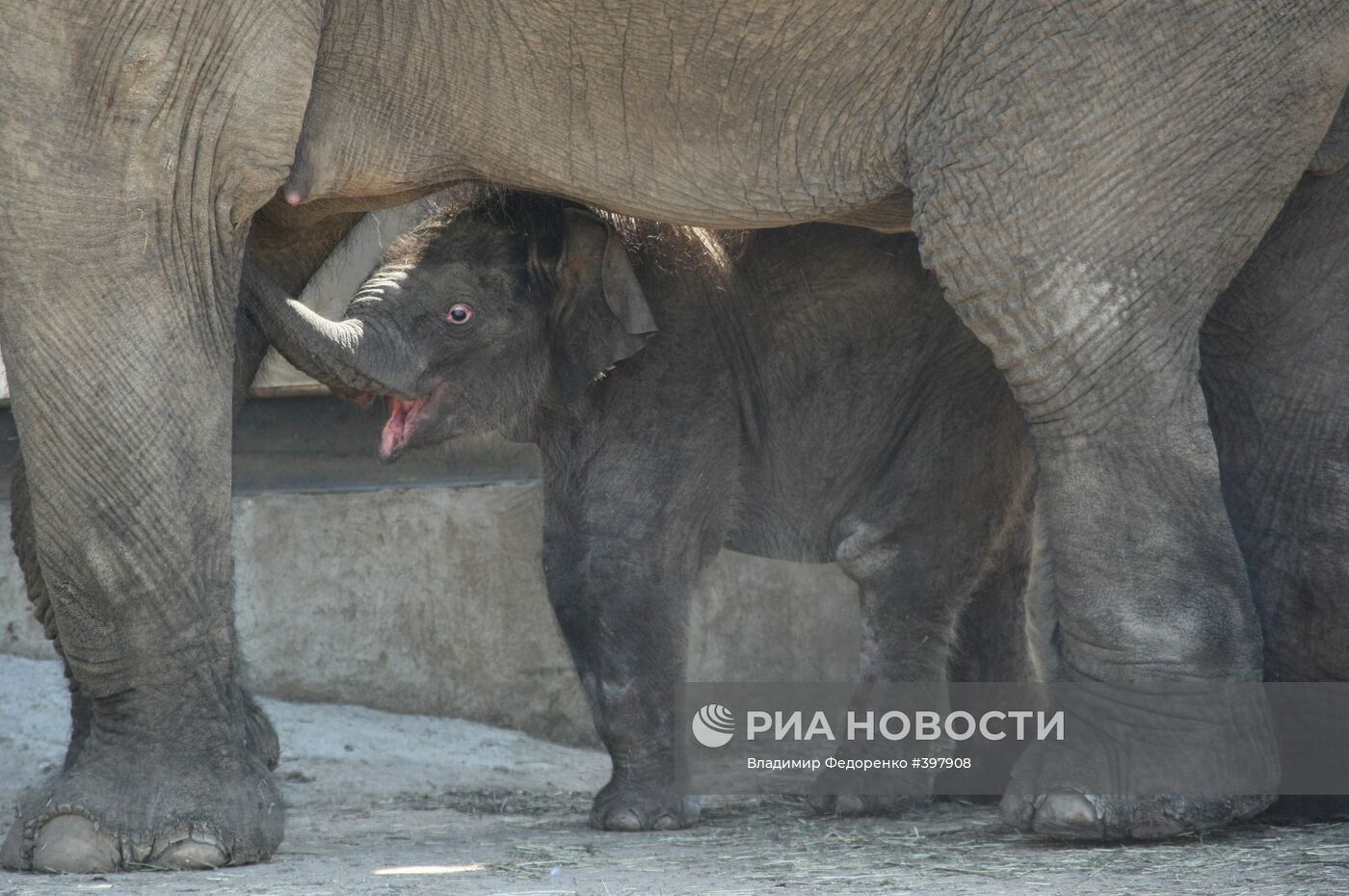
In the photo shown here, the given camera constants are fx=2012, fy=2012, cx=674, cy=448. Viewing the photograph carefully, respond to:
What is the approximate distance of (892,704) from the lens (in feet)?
16.8

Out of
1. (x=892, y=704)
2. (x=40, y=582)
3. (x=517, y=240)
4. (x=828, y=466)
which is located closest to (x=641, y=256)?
(x=517, y=240)

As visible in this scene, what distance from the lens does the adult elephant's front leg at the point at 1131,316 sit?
3.98 metres

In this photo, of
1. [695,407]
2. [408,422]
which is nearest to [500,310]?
[408,422]

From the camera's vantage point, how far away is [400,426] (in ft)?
16.9

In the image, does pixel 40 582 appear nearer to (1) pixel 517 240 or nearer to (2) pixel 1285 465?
(1) pixel 517 240

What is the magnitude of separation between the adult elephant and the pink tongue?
0.98 meters

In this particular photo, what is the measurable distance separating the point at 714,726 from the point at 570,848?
1212 mm

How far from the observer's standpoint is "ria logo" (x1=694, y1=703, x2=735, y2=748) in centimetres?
553

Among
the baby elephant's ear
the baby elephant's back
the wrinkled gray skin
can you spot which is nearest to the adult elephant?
the wrinkled gray skin

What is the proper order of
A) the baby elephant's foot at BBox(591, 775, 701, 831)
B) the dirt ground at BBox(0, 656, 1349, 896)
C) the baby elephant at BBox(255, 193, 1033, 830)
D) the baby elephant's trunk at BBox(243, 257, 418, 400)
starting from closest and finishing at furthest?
the dirt ground at BBox(0, 656, 1349, 896) < the baby elephant's trunk at BBox(243, 257, 418, 400) < the baby elephant's foot at BBox(591, 775, 701, 831) < the baby elephant at BBox(255, 193, 1033, 830)

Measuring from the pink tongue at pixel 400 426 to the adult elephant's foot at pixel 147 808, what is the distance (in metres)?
1.30

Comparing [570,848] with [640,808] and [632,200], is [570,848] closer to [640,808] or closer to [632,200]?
[640,808]

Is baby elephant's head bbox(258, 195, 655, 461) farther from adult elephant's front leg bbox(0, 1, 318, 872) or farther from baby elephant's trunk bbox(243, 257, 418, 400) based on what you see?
adult elephant's front leg bbox(0, 1, 318, 872)

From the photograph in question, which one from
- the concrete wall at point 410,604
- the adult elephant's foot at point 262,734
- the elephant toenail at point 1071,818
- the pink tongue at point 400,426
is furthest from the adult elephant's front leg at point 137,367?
the concrete wall at point 410,604
